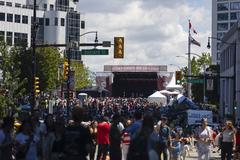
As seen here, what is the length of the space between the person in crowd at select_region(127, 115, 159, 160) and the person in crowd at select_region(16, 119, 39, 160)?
2717 millimetres

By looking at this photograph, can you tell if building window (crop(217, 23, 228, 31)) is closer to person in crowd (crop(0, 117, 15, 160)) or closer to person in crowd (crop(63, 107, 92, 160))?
person in crowd (crop(0, 117, 15, 160))

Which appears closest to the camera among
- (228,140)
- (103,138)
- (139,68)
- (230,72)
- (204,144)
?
(103,138)

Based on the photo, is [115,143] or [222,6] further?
[222,6]

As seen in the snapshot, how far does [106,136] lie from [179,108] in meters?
35.5

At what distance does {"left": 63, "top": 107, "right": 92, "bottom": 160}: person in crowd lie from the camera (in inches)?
396

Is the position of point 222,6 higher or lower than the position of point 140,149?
higher

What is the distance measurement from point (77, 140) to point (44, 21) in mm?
110643

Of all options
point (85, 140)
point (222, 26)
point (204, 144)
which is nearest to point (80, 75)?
point (222, 26)

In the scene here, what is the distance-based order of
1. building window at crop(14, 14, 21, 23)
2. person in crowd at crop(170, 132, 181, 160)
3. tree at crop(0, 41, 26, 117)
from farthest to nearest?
1. building window at crop(14, 14, 21, 23)
2. tree at crop(0, 41, 26, 117)
3. person in crowd at crop(170, 132, 181, 160)

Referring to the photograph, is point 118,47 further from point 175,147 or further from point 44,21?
point 44,21

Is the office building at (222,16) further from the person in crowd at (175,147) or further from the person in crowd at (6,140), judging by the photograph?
the person in crowd at (6,140)

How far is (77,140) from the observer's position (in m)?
10.1

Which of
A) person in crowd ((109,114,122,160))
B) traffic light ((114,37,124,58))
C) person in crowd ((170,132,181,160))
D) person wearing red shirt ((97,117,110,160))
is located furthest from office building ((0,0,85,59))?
person in crowd ((109,114,122,160))

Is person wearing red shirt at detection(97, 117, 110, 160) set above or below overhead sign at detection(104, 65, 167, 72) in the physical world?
below
